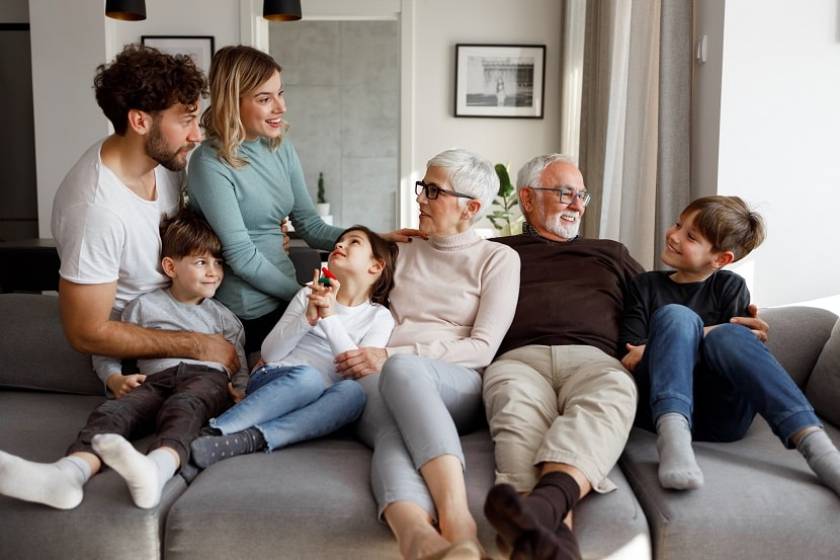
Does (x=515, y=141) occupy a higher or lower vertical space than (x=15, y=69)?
lower

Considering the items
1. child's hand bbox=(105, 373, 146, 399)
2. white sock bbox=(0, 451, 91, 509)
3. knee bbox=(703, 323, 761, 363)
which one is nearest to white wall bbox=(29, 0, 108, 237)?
child's hand bbox=(105, 373, 146, 399)

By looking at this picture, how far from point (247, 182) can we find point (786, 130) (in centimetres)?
206

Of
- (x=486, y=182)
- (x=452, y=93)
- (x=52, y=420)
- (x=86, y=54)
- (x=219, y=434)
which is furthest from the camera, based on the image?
(x=452, y=93)

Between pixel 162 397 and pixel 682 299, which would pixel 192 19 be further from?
pixel 682 299

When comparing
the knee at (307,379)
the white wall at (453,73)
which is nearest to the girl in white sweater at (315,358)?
the knee at (307,379)

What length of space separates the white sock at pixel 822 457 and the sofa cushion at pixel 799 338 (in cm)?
64

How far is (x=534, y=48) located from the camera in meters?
6.47

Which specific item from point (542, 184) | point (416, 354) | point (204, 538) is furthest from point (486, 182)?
point (204, 538)

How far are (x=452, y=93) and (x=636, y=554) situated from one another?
17.3 ft

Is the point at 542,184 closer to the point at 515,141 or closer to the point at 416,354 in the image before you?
the point at 416,354

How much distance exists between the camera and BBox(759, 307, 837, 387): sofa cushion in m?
2.45

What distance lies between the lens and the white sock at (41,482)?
5.37 feet

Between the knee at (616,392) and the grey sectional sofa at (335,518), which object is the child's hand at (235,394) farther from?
the knee at (616,392)

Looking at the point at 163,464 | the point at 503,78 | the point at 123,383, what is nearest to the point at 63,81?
the point at 503,78
